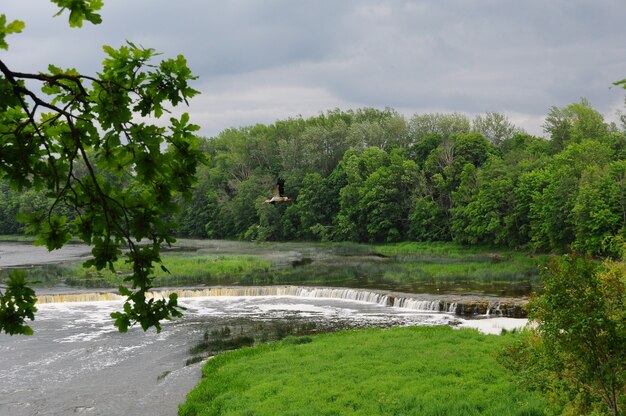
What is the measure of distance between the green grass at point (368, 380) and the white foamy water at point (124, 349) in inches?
76.7

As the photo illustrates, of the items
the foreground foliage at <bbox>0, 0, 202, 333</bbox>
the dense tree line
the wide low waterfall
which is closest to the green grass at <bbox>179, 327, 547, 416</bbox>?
the wide low waterfall

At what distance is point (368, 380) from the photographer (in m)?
17.0

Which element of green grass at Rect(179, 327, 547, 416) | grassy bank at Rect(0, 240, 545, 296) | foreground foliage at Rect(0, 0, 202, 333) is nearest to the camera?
foreground foliage at Rect(0, 0, 202, 333)

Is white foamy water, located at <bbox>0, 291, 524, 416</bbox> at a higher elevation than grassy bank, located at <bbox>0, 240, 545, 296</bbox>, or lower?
lower

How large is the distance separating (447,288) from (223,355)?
20.4 meters

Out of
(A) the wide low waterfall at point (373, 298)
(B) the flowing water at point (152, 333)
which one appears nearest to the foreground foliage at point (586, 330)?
Answer: (B) the flowing water at point (152, 333)

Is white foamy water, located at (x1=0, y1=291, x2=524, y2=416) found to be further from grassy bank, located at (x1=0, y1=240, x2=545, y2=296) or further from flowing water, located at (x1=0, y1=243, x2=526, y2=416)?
grassy bank, located at (x1=0, y1=240, x2=545, y2=296)

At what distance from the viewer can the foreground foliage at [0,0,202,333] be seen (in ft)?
13.4

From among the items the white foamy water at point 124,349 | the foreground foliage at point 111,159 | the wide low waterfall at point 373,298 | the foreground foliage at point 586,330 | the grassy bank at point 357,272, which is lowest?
the white foamy water at point 124,349

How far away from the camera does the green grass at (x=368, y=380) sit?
1459cm

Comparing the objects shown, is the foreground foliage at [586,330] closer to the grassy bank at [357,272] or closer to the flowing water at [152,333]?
the flowing water at [152,333]

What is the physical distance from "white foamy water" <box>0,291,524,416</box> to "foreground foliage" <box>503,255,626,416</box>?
11.4 meters

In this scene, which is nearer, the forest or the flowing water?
the flowing water

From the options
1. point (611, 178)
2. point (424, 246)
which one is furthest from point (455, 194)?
point (611, 178)
